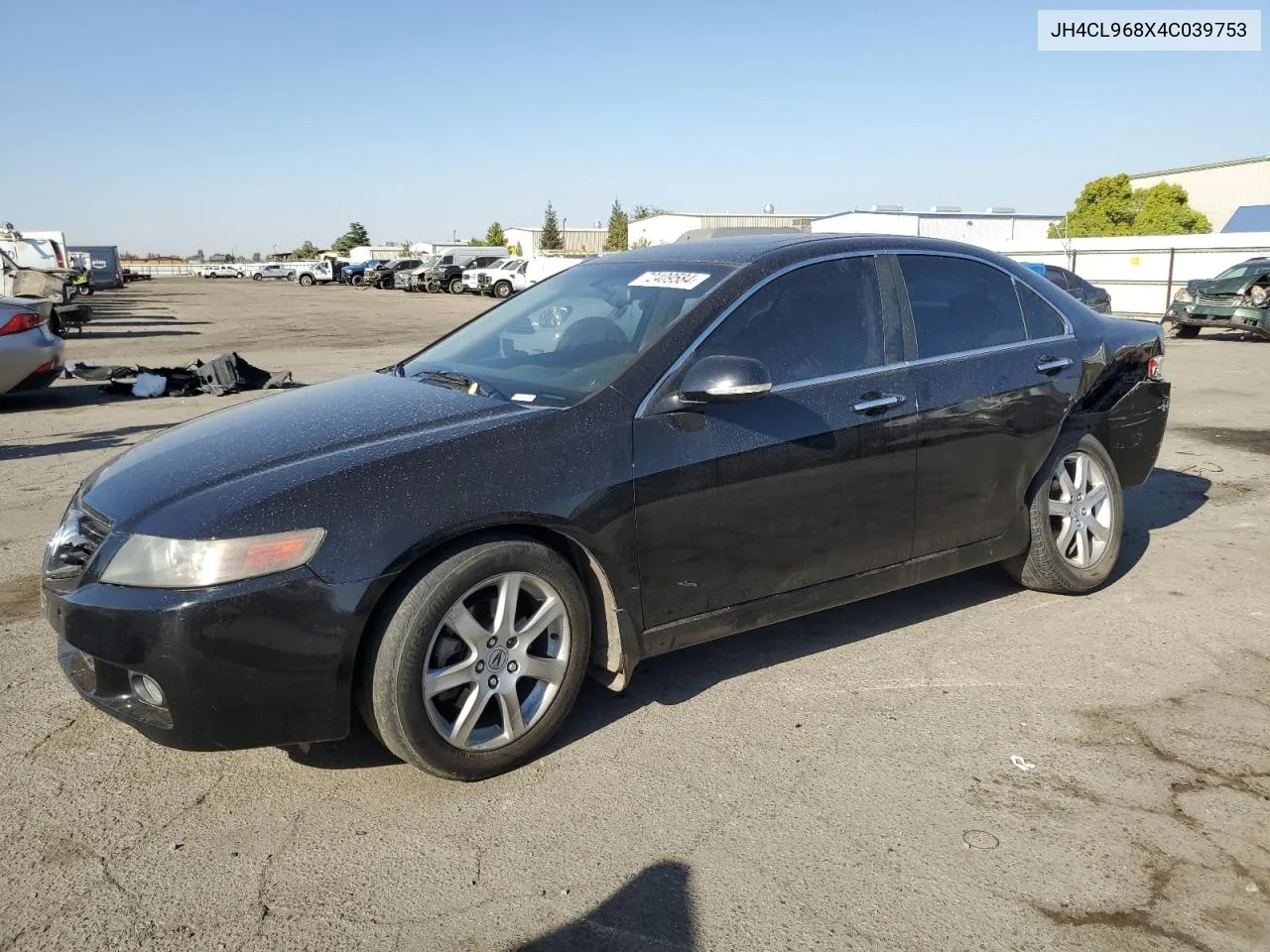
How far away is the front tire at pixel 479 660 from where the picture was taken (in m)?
3.01

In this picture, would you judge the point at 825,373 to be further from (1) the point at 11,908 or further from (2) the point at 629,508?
(1) the point at 11,908

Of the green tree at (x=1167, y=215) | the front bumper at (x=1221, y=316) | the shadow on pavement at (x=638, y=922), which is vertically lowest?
the shadow on pavement at (x=638, y=922)

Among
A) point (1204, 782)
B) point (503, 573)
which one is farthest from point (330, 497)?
point (1204, 782)

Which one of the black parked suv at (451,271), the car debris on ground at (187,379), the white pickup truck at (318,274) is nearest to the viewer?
the car debris on ground at (187,379)

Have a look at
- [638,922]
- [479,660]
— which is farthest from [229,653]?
[638,922]

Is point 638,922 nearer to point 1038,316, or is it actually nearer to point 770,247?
point 770,247

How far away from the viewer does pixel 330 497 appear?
9.73 feet

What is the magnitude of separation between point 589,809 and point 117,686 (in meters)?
1.42

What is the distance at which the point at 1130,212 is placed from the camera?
167 ft

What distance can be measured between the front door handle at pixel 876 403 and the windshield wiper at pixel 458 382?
4.41 ft

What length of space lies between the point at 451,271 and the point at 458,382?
4712 cm

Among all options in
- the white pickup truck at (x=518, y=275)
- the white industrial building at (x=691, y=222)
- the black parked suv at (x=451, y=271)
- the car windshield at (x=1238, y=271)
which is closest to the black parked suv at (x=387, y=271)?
the black parked suv at (x=451, y=271)

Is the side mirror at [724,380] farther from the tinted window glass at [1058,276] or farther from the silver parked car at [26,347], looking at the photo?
the tinted window glass at [1058,276]

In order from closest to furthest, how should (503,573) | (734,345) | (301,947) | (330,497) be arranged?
(301,947) → (330,497) → (503,573) → (734,345)
